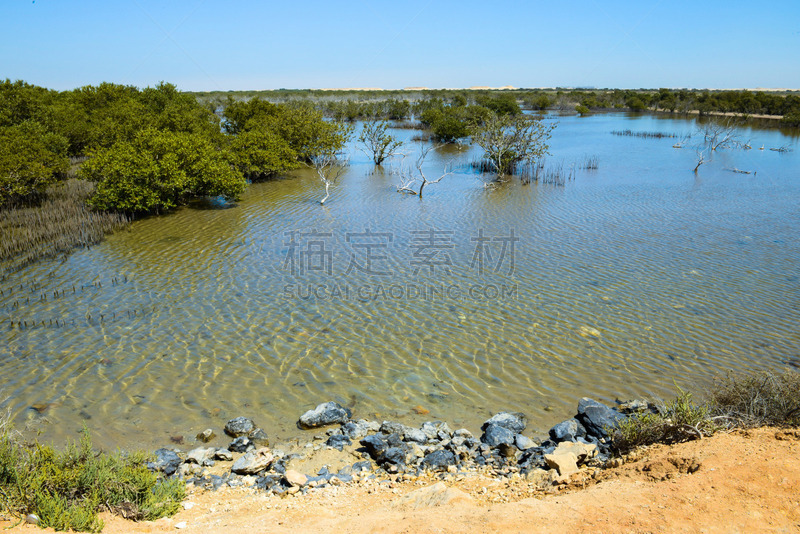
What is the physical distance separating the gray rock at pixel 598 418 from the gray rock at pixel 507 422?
0.90 meters

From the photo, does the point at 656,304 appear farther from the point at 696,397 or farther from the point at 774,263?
the point at 774,263

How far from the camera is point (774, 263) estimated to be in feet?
45.8

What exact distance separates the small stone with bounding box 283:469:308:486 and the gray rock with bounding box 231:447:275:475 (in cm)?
43

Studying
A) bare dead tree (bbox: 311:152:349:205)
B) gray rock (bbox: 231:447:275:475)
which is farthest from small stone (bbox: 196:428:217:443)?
bare dead tree (bbox: 311:152:349:205)

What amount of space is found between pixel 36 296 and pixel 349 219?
424 inches

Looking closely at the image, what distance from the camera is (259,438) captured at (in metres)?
7.17

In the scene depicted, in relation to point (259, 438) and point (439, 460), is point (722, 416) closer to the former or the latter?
point (439, 460)

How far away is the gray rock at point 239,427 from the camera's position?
7.23 m

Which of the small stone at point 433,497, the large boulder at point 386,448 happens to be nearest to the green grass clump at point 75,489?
the large boulder at point 386,448

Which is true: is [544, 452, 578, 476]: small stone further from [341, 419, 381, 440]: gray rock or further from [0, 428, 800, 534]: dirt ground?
[341, 419, 381, 440]: gray rock

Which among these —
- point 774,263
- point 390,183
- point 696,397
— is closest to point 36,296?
point 696,397

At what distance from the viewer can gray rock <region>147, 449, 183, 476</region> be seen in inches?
245

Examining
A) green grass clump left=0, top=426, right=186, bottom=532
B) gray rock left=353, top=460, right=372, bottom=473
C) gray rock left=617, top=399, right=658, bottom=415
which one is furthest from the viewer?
gray rock left=617, top=399, right=658, bottom=415

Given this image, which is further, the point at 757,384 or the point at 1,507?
the point at 757,384
